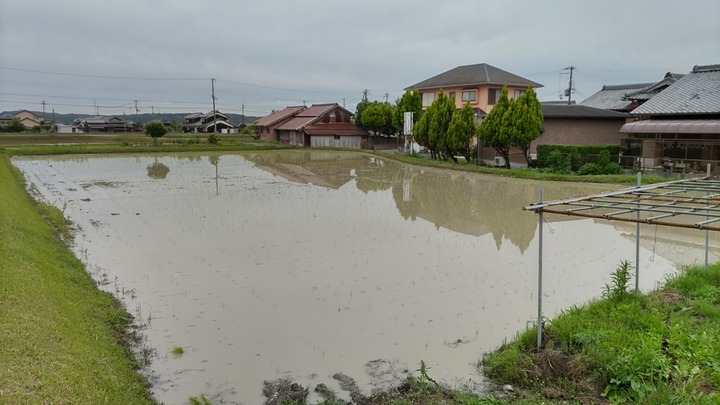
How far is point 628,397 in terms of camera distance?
4074mm

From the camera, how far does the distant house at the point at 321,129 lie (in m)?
38.9

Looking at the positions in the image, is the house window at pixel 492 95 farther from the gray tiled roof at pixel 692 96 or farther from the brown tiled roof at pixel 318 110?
the brown tiled roof at pixel 318 110

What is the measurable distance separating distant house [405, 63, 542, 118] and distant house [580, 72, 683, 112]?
389 centimetres

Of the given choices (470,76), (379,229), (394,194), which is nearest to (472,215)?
(379,229)

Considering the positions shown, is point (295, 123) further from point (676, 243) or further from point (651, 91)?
point (676, 243)

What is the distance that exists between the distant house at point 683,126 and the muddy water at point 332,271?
4.26m

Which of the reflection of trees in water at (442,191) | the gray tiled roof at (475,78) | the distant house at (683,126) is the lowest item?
the reflection of trees in water at (442,191)

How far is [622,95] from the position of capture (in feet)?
99.0

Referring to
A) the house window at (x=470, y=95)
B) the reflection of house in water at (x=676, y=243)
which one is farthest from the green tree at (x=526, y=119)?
the house window at (x=470, y=95)

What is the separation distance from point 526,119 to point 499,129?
1205 millimetres

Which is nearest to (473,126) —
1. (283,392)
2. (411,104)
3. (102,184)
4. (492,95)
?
Result: (492,95)

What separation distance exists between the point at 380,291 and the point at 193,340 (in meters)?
2.69

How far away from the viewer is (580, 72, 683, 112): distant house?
24.5 metres

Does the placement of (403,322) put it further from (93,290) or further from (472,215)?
(472,215)
